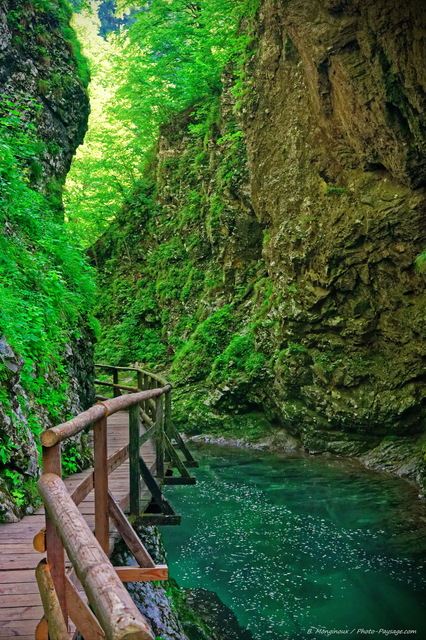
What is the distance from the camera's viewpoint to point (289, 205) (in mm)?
15906

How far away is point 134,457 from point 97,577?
344 cm

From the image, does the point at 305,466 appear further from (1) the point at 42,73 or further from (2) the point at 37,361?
(1) the point at 42,73

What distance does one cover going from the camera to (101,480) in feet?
12.2

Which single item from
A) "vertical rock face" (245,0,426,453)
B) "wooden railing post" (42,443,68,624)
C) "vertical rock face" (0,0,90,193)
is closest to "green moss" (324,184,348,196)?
"vertical rock face" (245,0,426,453)

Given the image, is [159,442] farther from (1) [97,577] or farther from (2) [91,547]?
(1) [97,577]

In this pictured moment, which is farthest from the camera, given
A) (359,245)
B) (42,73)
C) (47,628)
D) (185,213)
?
(185,213)

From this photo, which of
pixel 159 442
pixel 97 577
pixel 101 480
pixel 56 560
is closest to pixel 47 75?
pixel 159 442

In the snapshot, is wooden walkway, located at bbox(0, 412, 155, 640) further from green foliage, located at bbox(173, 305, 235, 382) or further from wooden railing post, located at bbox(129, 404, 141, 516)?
green foliage, located at bbox(173, 305, 235, 382)

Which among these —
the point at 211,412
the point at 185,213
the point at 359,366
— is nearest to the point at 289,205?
the point at 359,366

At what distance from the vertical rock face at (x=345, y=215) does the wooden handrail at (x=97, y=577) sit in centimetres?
1061

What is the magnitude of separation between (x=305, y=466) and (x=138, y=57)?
835 inches

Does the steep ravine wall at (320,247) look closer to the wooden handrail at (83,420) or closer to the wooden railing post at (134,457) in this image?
the wooden railing post at (134,457)

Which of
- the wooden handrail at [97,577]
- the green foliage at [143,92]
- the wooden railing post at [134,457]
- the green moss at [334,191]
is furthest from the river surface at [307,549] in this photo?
the green foliage at [143,92]

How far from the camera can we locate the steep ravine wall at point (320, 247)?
1225cm
